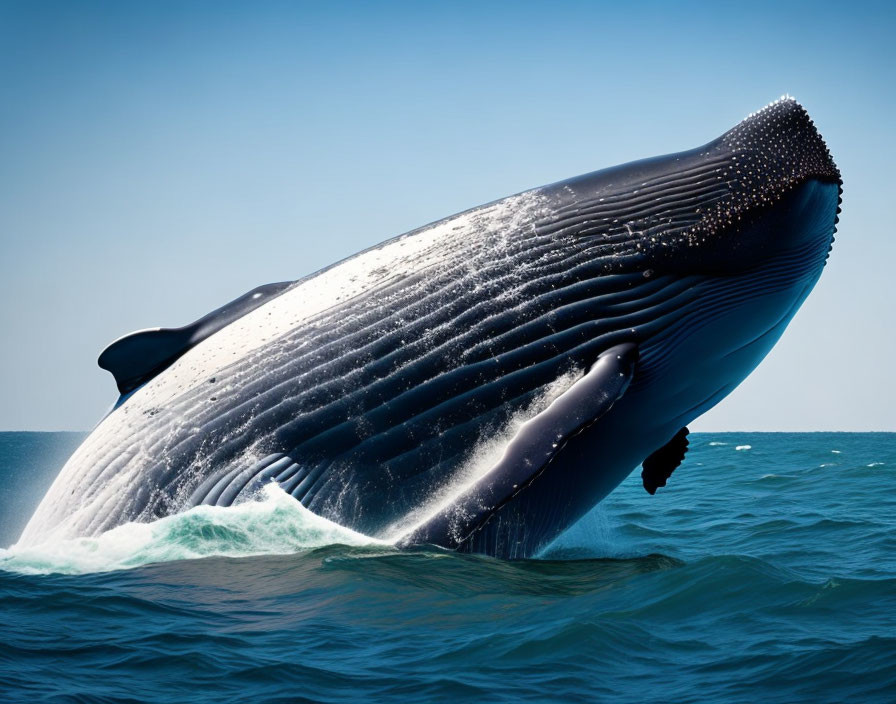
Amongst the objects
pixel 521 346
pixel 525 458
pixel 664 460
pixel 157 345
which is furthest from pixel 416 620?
pixel 157 345

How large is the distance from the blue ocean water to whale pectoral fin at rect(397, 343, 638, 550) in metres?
0.53

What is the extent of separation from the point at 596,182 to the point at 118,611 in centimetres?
543

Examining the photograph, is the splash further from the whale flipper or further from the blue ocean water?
the whale flipper

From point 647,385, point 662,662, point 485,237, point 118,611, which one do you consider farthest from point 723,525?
point 118,611

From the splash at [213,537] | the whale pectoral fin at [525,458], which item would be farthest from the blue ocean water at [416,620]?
the whale pectoral fin at [525,458]

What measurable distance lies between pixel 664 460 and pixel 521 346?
243cm

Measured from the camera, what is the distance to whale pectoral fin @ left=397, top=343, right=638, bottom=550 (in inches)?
277

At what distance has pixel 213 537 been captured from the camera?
8.55 meters

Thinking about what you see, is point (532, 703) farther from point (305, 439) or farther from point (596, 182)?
point (596, 182)

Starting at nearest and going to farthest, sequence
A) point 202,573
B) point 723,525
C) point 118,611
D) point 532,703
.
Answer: point 532,703
point 118,611
point 202,573
point 723,525

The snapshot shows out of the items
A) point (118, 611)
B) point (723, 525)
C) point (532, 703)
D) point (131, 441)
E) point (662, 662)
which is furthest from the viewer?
point (723, 525)

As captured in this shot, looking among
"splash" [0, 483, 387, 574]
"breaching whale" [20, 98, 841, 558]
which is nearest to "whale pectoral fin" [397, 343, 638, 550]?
"breaching whale" [20, 98, 841, 558]

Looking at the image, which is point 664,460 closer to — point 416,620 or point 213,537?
point 416,620

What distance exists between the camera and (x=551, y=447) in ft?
23.6
